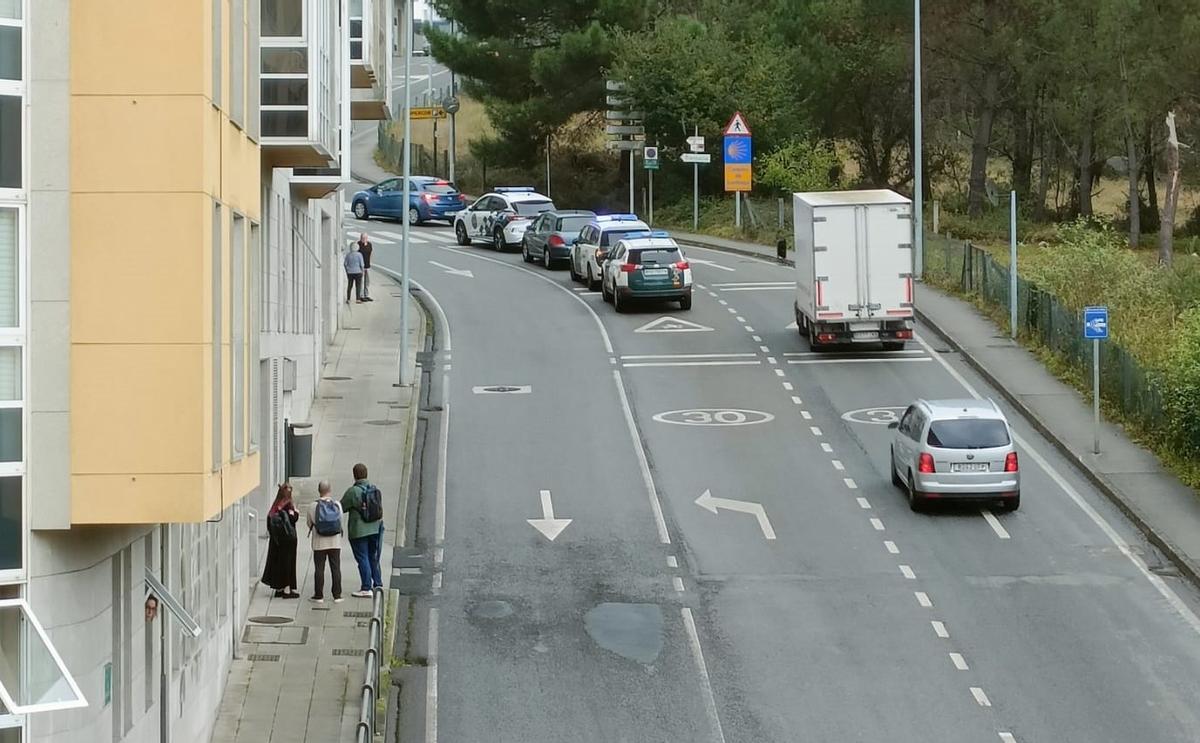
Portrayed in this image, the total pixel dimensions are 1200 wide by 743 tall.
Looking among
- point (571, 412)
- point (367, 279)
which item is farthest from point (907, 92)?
point (571, 412)

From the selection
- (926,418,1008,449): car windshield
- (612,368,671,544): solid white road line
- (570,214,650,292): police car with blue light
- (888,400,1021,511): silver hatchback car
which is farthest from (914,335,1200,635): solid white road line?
(570,214,650,292): police car with blue light

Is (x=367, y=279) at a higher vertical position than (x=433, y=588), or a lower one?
higher

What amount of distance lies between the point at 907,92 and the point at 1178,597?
152 feet

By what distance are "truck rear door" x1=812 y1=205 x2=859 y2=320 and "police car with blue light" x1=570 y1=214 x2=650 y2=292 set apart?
32.0 ft

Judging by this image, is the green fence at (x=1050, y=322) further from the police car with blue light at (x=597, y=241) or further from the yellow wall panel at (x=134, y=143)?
the yellow wall panel at (x=134, y=143)

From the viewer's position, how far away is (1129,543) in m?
25.6

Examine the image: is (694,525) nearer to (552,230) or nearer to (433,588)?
(433,588)

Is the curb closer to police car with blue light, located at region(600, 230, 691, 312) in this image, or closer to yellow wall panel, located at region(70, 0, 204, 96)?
police car with blue light, located at region(600, 230, 691, 312)

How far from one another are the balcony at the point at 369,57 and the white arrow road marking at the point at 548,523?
30.9 ft

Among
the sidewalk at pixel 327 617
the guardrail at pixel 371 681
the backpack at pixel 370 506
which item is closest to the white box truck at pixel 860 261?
the sidewalk at pixel 327 617

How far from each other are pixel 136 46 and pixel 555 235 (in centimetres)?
3960

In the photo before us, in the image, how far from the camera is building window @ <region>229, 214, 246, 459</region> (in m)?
15.5

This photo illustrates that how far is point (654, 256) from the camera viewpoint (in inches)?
1710

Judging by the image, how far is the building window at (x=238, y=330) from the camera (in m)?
15.5
